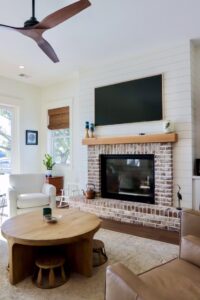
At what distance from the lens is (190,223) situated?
84.2 inches

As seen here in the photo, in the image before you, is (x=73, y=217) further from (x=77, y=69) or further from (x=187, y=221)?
(x=77, y=69)

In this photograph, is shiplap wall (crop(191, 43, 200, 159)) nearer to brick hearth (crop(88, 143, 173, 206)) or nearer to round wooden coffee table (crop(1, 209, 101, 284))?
brick hearth (crop(88, 143, 173, 206))

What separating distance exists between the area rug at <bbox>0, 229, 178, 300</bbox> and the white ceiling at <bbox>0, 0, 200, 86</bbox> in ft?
9.76

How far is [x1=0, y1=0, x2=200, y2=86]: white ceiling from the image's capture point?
9.53 ft

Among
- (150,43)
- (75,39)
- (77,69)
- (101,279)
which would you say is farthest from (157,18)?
(101,279)

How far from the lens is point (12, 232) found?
93.0 inches

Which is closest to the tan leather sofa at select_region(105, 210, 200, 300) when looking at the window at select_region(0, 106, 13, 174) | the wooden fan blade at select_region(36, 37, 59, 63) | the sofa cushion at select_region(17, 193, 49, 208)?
the wooden fan blade at select_region(36, 37, 59, 63)

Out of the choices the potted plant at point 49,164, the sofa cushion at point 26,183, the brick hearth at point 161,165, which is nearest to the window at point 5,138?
the potted plant at point 49,164

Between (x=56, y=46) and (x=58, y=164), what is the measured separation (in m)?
2.93

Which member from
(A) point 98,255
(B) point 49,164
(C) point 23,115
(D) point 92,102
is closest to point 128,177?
(D) point 92,102

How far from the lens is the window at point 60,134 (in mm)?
5945

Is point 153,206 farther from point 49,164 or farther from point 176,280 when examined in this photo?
point 49,164

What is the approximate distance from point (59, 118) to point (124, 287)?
5.10 meters

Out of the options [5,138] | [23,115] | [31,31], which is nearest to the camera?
[31,31]
